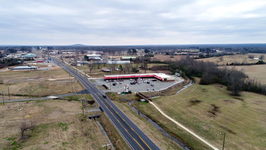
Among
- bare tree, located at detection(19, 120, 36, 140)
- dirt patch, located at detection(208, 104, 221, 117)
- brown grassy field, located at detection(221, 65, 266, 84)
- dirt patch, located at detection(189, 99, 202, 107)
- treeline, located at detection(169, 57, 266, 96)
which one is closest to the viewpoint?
bare tree, located at detection(19, 120, 36, 140)

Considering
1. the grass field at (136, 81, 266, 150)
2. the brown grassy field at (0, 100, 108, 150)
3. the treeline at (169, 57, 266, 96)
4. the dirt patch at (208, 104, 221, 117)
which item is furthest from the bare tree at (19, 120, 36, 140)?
the treeline at (169, 57, 266, 96)

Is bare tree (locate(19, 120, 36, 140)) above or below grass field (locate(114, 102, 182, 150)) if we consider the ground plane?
above

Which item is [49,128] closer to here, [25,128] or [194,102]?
[25,128]

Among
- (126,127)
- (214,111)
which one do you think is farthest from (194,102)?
(126,127)

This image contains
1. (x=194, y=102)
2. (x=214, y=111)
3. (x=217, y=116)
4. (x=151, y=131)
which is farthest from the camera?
(x=194, y=102)

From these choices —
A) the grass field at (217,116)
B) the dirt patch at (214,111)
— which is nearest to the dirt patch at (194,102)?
the grass field at (217,116)

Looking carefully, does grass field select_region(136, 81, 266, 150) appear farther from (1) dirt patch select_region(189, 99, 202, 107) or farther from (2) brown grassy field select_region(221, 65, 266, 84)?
(2) brown grassy field select_region(221, 65, 266, 84)
